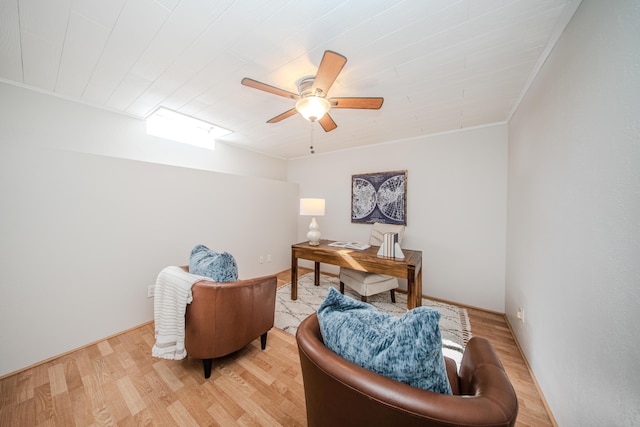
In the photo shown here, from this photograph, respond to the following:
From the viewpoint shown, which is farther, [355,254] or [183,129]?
[183,129]

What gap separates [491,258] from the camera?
8.13ft

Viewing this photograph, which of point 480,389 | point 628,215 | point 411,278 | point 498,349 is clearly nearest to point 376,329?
point 480,389

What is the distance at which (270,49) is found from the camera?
1.35 meters

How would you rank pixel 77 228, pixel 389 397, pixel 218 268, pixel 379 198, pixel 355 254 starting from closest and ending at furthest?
pixel 389 397
pixel 218 268
pixel 77 228
pixel 355 254
pixel 379 198

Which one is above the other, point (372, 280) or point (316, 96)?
point (316, 96)

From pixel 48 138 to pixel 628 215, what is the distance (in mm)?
3815

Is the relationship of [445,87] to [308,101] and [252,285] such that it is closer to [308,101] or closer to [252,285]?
[308,101]

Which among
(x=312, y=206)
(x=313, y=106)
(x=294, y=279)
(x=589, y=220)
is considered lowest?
(x=294, y=279)

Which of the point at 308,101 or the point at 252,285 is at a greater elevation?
the point at 308,101

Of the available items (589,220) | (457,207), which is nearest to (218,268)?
(589,220)

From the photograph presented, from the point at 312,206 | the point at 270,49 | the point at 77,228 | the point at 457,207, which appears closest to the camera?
the point at 270,49

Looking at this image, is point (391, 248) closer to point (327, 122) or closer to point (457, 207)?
point (457, 207)

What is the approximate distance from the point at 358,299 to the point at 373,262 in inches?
33.9

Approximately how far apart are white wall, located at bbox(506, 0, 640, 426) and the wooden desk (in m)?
0.84
